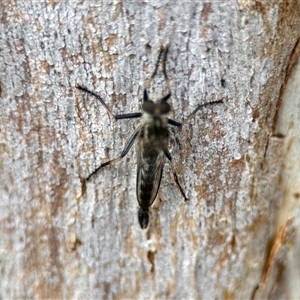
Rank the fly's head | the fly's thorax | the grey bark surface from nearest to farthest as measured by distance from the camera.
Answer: the grey bark surface
the fly's head
the fly's thorax

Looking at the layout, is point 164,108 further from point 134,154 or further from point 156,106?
point 134,154

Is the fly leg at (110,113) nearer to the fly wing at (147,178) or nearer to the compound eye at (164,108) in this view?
the compound eye at (164,108)

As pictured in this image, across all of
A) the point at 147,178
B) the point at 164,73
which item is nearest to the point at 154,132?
the point at 147,178

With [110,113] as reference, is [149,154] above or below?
below

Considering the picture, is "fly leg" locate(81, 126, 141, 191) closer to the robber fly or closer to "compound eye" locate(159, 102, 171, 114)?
the robber fly

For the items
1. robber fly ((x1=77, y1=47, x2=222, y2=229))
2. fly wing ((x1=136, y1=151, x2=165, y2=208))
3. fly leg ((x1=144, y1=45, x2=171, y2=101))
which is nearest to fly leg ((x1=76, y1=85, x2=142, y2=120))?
robber fly ((x1=77, y1=47, x2=222, y2=229))

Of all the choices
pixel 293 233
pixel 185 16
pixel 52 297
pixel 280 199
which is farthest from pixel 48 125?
pixel 293 233
